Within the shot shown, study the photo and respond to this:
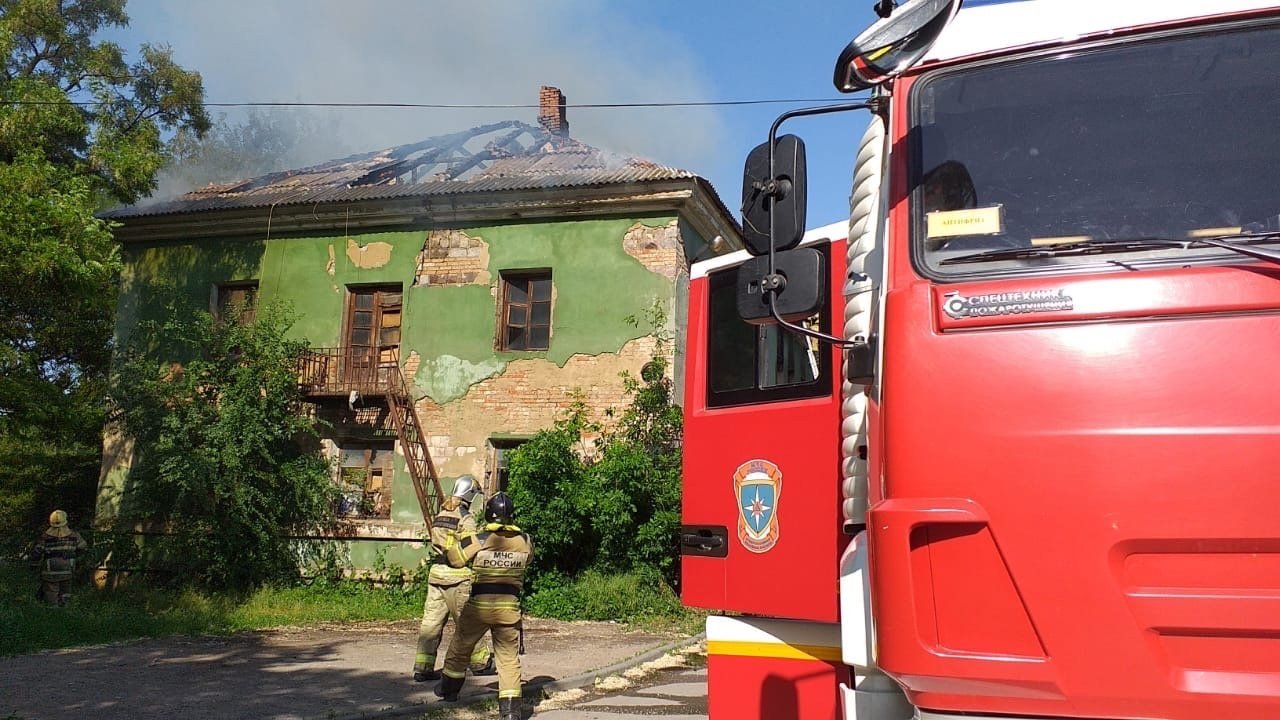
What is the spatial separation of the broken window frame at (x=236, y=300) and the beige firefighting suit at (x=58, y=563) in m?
4.43

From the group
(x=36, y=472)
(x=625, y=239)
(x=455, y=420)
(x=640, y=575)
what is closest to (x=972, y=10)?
(x=640, y=575)

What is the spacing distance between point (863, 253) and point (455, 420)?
45.4ft

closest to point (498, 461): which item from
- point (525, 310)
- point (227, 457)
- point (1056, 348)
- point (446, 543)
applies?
point (525, 310)

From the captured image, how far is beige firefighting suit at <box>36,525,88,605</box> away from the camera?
1507cm

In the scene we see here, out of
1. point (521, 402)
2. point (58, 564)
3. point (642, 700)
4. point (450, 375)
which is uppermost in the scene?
point (450, 375)

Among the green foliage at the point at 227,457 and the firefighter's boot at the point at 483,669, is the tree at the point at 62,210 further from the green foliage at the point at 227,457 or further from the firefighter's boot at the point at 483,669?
the firefighter's boot at the point at 483,669

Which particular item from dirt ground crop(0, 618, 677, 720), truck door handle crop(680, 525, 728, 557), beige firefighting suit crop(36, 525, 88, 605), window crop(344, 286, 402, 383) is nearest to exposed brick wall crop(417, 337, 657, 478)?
window crop(344, 286, 402, 383)

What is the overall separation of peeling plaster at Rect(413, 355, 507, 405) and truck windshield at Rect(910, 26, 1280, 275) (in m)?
13.8

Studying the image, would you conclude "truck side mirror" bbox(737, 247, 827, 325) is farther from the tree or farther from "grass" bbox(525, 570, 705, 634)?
the tree

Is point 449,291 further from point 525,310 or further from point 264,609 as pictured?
point 264,609

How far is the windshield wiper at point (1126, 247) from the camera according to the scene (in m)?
2.42

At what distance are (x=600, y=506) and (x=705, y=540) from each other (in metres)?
9.89

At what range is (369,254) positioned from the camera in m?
17.3

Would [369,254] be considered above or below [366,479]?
above
